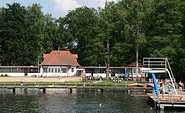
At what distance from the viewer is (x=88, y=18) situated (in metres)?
109

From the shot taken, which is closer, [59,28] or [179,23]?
[179,23]

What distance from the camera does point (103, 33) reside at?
8800 centimetres

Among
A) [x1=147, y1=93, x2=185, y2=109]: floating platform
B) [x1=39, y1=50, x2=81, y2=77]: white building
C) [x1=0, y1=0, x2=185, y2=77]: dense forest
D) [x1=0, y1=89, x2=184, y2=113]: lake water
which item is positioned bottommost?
[x1=0, y1=89, x2=184, y2=113]: lake water

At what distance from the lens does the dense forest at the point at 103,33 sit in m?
73.0

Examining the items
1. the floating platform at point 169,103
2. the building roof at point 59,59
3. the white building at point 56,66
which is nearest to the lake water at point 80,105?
the floating platform at point 169,103

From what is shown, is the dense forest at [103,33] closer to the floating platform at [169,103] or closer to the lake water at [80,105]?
the lake water at [80,105]

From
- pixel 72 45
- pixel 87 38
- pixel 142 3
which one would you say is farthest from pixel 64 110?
pixel 72 45

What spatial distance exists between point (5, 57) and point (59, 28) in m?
24.3

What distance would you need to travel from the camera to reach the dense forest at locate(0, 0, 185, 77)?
73000 mm

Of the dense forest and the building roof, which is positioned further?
the building roof

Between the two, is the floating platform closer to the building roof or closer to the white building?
the white building

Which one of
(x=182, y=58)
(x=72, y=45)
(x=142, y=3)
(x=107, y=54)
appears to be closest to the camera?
(x=182, y=58)

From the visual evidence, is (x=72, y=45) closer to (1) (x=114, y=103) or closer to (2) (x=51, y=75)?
(2) (x=51, y=75)

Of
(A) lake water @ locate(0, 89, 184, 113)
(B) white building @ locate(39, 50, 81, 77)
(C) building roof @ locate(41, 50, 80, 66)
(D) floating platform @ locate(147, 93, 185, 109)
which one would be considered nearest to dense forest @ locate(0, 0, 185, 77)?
(C) building roof @ locate(41, 50, 80, 66)
